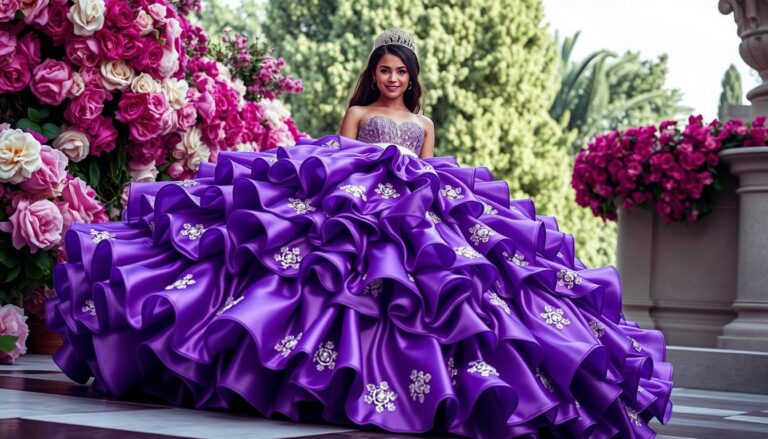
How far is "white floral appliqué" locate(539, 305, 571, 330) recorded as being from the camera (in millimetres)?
3417

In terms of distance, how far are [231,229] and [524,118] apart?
59.4 feet

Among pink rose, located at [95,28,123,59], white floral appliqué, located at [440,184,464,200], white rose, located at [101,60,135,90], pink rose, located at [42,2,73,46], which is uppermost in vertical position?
pink rose, located at [42,2,73,46]

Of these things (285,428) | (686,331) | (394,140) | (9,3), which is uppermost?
(9,3)

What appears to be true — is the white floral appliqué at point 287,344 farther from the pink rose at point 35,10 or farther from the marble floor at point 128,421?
the pink rose at point 35,10

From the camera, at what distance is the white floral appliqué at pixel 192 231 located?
11.7 ft

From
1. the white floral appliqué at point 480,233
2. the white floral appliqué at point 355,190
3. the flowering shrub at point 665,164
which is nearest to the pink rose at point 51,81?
the white floral appliqué at point 355,190

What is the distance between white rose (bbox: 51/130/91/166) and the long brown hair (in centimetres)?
136

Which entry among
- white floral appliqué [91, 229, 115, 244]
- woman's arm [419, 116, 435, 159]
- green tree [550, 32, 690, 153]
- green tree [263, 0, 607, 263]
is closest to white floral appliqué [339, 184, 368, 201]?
white floral appliqué [91, 229, 115, 244]

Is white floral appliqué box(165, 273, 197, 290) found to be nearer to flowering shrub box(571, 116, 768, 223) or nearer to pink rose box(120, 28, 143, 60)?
pink rose box(120, 28, 143, 60)

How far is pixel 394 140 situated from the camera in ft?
15.0

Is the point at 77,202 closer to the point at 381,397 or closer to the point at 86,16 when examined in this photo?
the point at 86,16

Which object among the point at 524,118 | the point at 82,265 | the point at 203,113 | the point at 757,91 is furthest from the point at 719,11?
the point at 524,118

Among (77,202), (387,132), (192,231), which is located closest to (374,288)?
(192,231)

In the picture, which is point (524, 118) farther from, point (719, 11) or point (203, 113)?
point (203, 113)
